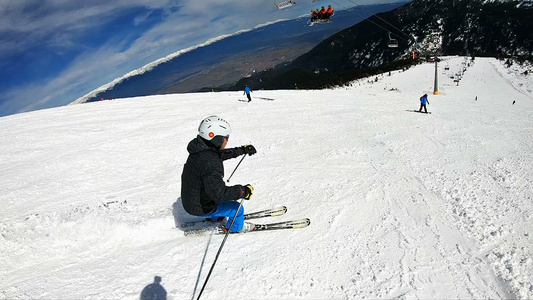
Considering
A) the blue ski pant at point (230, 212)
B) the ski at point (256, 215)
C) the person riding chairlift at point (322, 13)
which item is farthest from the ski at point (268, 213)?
the person riding chairlift at point (322, 13)

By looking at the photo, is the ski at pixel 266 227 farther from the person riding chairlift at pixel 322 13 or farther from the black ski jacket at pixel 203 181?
Result: the person riding chairlift at pixel 322 13

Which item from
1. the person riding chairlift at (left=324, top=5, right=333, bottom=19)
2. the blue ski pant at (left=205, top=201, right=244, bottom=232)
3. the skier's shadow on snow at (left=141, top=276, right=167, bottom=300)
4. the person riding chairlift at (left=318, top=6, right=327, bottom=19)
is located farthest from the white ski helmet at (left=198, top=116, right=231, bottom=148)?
the person riding chairlift at (left=324, top=5, right=333, bottom=19)

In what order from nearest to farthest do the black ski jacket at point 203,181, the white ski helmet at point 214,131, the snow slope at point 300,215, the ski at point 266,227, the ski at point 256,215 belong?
the snow slope at point 300,215, the black ski jacket at point 203,181, the white ski helmet at point 214,131, the ski at point 266,227, the ski at point 256,215

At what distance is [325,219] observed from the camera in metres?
5.31

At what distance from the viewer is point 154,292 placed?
147 inches

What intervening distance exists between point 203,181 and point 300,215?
2.43m

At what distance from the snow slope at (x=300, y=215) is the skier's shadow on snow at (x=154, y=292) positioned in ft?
0.31

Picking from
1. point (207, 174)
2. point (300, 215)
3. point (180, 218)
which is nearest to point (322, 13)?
point (300, 215)

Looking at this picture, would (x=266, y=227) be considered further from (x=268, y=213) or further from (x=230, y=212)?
(x=230, y=212)

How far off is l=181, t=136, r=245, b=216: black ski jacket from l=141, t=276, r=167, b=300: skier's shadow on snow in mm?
1157

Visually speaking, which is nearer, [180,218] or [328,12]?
[180,218]

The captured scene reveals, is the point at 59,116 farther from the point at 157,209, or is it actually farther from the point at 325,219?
the point at 325,219

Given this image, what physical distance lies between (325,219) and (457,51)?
23540 centimetres

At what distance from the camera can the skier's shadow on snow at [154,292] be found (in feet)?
12.0
